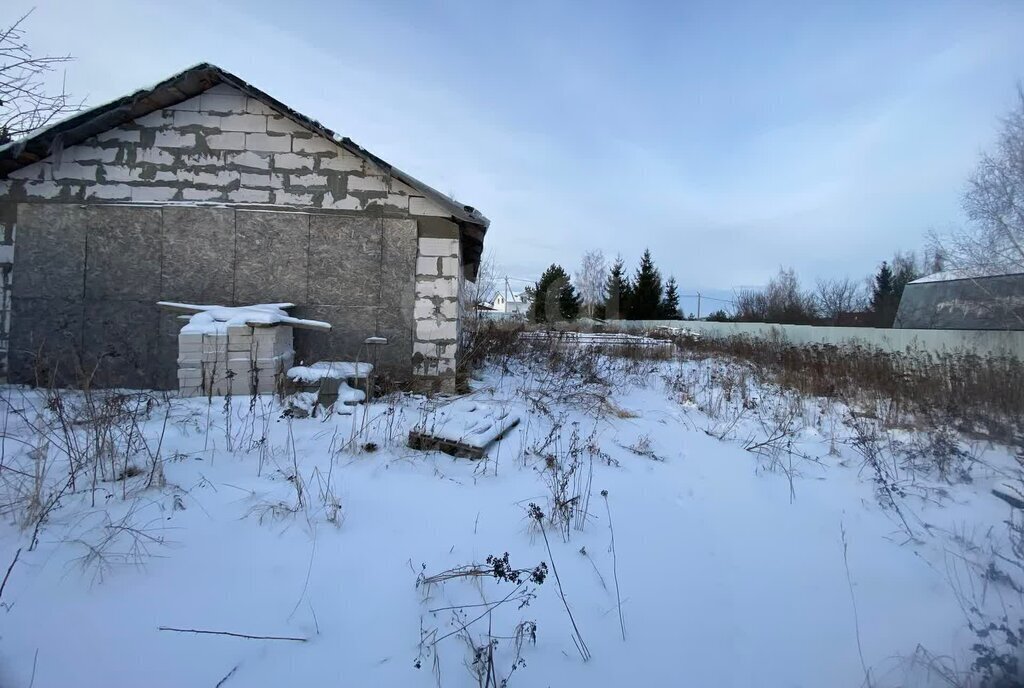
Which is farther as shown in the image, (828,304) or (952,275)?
(828,304)

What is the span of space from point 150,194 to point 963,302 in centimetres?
1957

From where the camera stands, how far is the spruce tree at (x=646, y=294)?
3978cm

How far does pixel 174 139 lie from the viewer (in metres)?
5.84

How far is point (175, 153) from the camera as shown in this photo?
585 cm

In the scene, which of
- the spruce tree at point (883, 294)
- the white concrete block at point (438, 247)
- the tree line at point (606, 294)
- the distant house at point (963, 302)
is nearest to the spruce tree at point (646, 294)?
the tree line at point (606, 294)

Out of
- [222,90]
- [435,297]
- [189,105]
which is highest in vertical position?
[222,90]

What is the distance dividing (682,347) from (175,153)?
1404cm

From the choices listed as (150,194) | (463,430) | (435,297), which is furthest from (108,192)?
(463,430)

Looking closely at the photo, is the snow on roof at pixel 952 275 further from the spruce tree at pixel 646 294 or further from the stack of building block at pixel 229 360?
the spruce tree at pixel 646 294

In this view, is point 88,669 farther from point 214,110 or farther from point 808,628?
point 214,110

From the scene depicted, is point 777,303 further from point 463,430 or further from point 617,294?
point 463,430

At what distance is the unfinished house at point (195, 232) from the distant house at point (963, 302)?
12.9 meters

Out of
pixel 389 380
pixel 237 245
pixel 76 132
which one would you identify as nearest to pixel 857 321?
pixel 389 380

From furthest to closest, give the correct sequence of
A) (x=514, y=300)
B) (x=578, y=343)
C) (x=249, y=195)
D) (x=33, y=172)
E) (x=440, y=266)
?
(x=514, y=300)
(x=578, y=343)
(x=440, y=266)
(x=249, y=195)
(x=33, y=172)
